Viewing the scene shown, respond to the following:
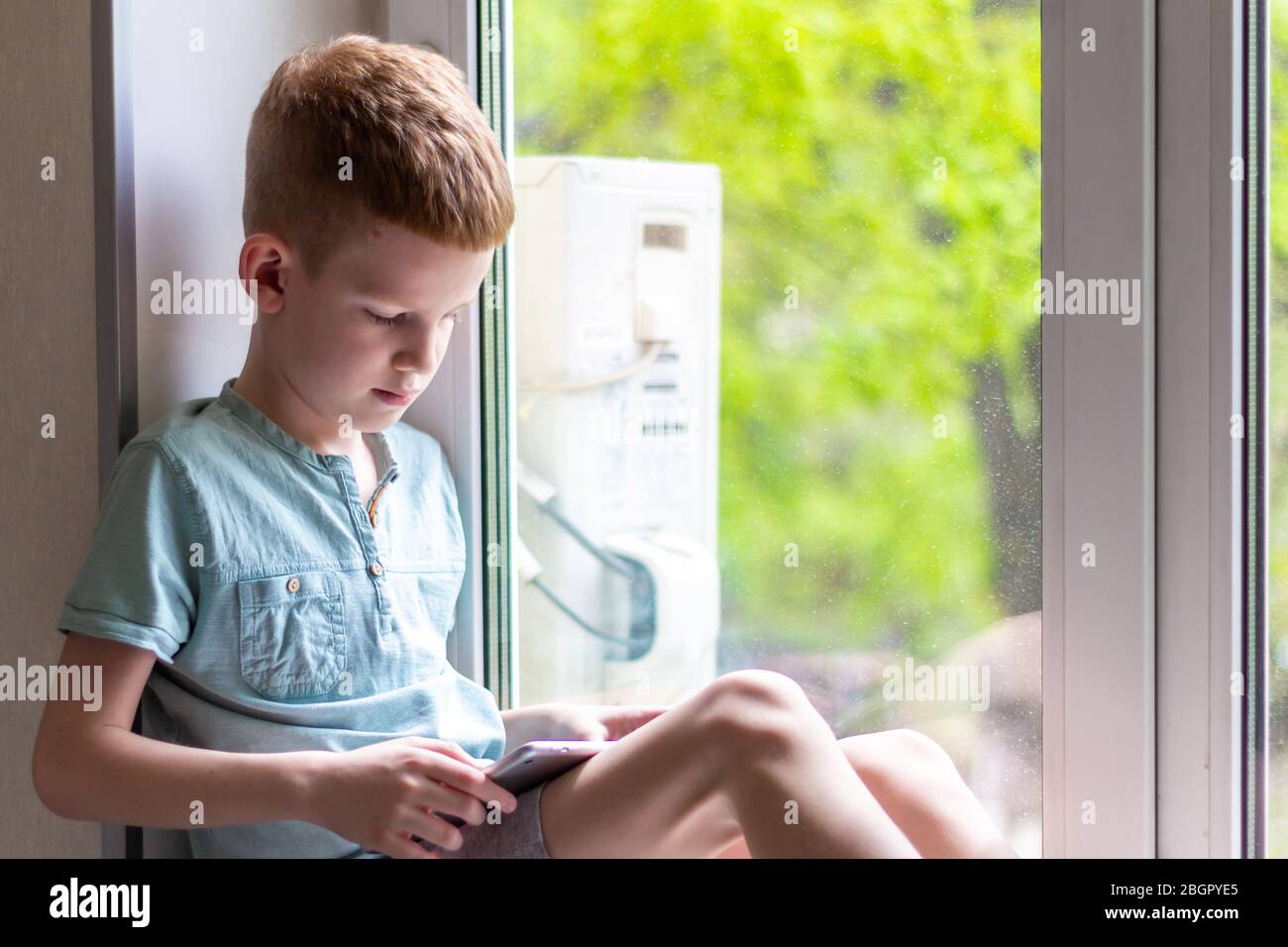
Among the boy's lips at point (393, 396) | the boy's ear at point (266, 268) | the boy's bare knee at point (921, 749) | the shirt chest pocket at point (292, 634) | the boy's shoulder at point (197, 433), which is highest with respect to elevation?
the boy's ear at point (266, 268)

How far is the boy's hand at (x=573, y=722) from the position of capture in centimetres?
104

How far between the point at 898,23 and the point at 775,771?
655 millimetres

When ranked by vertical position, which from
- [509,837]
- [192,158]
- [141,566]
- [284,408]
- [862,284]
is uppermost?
[192,158]

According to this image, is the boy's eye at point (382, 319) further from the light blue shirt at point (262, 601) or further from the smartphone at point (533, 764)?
the smartphone at point (533, 764)

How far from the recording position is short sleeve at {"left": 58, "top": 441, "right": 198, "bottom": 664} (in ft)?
2.71

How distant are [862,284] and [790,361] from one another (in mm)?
96

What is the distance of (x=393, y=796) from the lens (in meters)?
0.84

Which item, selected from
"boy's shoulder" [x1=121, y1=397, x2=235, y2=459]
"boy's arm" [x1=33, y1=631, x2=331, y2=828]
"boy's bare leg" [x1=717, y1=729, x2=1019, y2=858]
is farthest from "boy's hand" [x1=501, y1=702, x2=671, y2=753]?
"boy's shoulder" [x1=121, y1=397, x2=235, y2=459]

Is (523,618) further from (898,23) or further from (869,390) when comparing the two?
(898,23)

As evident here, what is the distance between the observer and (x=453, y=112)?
96 centimetres

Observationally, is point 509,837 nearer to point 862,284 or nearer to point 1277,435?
point 862,284

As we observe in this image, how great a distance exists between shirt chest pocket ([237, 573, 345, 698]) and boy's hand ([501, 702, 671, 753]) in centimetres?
21
